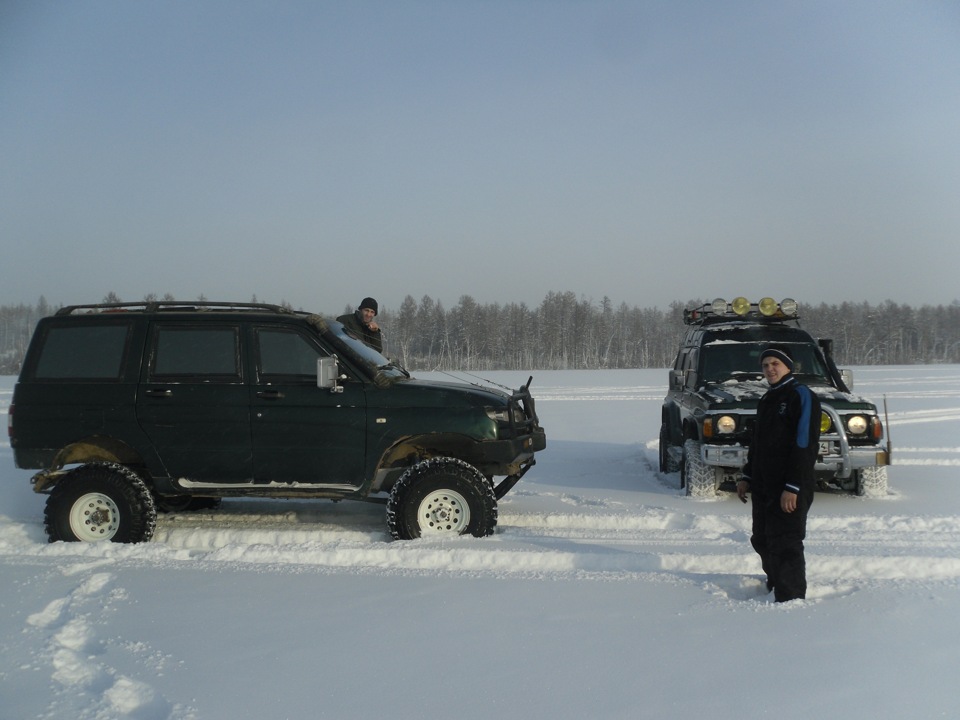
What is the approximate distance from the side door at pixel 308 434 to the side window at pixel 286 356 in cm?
9

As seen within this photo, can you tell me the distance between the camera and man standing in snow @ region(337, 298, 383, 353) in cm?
881

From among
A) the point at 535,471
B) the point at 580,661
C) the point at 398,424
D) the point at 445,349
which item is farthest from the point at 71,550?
the point at 445,349

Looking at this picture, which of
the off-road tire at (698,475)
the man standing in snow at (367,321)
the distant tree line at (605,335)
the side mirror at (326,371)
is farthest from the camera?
the distant tree line at (605,335)

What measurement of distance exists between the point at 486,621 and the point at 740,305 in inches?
260

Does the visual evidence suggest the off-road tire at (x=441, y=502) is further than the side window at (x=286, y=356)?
No

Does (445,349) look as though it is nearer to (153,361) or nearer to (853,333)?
(853,333)

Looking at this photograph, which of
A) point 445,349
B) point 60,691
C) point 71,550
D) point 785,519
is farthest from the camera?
point 445,349

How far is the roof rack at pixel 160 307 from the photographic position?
712 cm

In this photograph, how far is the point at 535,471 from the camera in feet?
36.9

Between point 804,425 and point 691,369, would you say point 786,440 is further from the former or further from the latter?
point 691,369

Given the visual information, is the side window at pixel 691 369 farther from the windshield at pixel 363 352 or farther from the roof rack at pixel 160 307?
the roof rack at pixel 160 307

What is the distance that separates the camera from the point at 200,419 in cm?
687

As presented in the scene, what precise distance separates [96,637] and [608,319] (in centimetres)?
10724

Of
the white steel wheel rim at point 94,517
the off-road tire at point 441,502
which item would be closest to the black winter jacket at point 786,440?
the off-road tire at point 441,502
